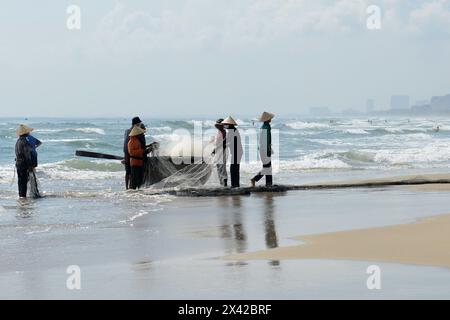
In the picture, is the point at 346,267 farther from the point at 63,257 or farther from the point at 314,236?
the point at 63,257

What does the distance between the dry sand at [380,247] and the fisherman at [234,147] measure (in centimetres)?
Answer: 631

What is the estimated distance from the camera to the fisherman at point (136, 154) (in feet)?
55.1

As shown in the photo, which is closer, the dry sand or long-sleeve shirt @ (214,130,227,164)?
the dry sand

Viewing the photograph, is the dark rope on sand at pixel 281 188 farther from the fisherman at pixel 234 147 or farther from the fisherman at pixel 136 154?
the fisherman at pixel 136 154

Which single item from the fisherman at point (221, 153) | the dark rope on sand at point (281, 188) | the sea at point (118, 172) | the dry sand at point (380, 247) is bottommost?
the sea at point (118, 172)

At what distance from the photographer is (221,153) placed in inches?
670

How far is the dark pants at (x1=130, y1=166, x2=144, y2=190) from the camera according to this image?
17.1 meters

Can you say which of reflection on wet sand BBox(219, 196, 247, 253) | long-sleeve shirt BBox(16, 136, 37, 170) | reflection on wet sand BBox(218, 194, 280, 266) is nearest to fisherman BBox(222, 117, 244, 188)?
reflection on wet sand BBox(218, 194, 280, 266)

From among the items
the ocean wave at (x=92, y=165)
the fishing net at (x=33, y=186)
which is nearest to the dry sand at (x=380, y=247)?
the fishing net at (x=33, y=186)

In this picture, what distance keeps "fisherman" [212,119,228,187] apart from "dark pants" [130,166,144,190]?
1483 mm

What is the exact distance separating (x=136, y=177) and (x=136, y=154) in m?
0.49

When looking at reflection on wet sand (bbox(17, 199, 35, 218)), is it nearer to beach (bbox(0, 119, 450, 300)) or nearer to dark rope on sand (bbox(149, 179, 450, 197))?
beach (bbox(0, 119, 450, 300))

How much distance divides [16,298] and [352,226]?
5.13m

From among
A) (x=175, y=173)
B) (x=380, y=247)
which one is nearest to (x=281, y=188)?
(x=175, y=173)
